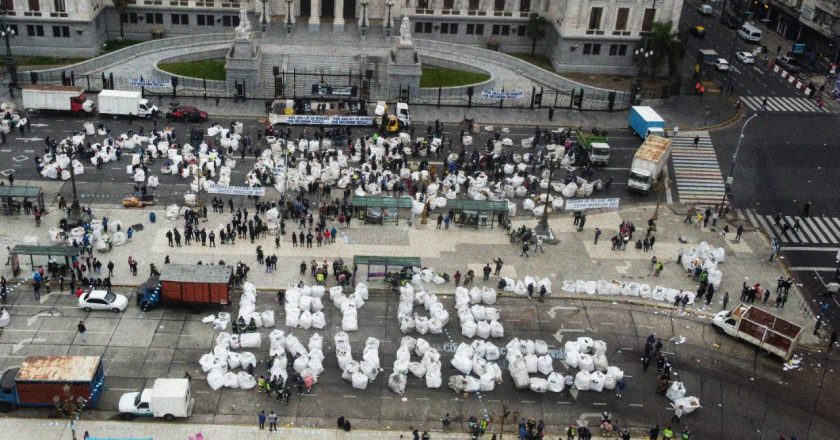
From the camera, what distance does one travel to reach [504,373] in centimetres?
5719

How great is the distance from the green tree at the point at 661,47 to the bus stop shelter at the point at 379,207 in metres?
40.8

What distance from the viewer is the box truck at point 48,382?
50531 millimetres

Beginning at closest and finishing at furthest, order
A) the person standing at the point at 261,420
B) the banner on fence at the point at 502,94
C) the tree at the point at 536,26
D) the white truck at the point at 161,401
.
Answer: the white truck at the point at 161,401
the person standing at the point at 261,420
the banner on fence at the point at 502,94
the tree at the point at 536,26

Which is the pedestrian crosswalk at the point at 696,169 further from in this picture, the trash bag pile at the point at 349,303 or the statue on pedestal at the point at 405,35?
the trash bag pile at the point at 349,303

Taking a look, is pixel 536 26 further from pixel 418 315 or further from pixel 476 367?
pixel 476 367

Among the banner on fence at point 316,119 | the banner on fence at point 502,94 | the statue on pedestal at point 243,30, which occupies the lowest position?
the banner on fence at point 316,119

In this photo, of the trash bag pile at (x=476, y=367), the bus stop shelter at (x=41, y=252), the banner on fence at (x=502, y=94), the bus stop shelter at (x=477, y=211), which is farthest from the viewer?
the banner on fence at (x=502, y=94)

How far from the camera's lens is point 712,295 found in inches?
2618

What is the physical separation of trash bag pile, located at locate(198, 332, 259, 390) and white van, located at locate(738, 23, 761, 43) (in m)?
88.7

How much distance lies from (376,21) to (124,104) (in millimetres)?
34976

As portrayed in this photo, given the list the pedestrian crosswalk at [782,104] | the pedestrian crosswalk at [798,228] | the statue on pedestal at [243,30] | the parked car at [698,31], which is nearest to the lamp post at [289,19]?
the statue on pedestal at [243,30]

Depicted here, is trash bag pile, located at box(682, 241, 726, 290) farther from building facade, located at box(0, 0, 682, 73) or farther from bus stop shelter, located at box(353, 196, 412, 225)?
building facade, located at box(0, 0, 682, 73)

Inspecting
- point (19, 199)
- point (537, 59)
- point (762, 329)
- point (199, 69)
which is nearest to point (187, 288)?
point (19, 199)

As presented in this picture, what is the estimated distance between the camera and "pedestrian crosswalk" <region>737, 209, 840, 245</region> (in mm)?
76125
